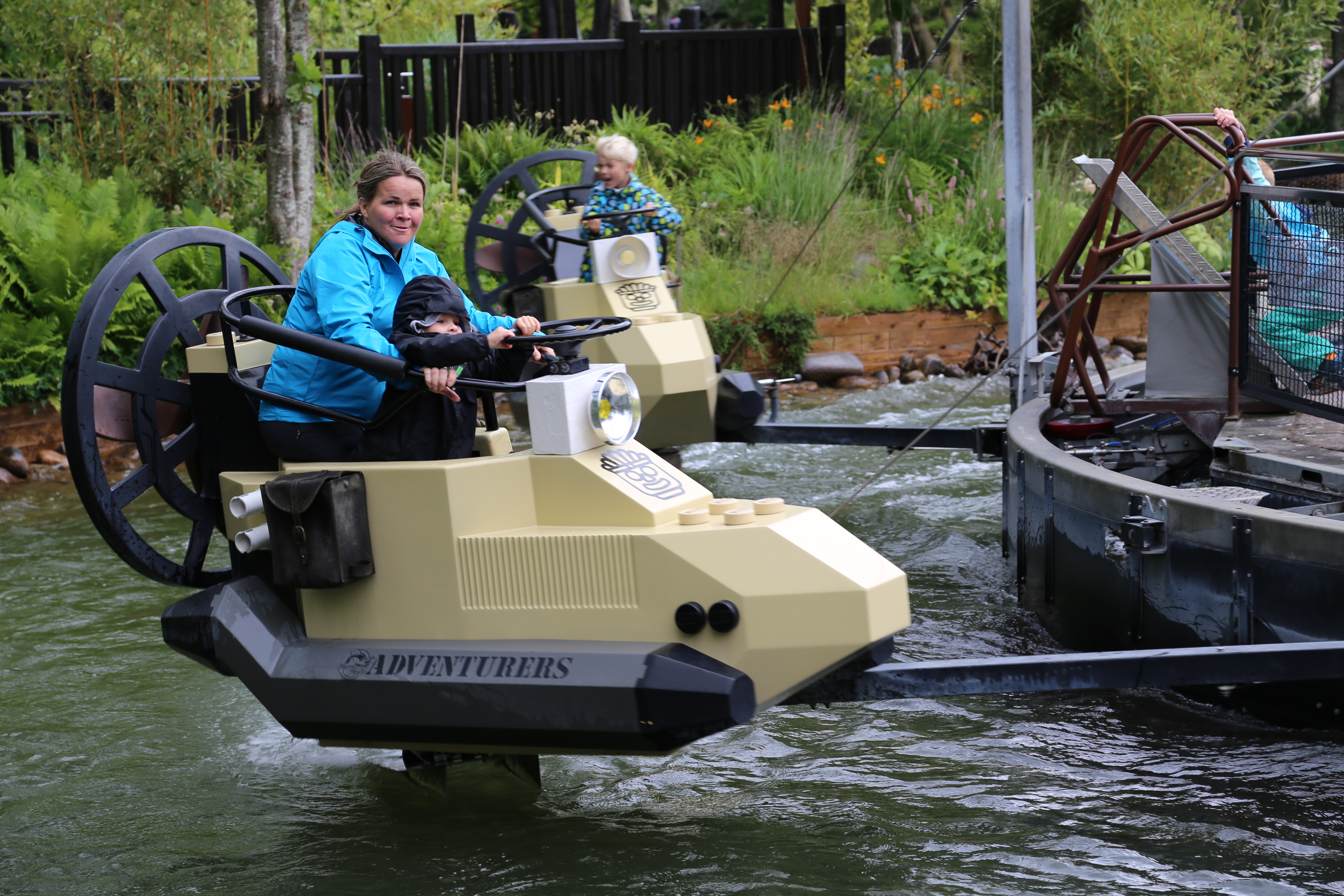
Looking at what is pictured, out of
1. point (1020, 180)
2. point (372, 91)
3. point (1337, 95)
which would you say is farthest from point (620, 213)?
point (1337, 95)

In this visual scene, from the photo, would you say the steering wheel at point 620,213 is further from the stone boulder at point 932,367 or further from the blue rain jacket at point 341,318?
the stone boulder at point 932,367

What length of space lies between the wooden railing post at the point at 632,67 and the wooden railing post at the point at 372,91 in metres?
2.81

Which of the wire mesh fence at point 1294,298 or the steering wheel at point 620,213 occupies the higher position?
the steering wheel at point 620,213

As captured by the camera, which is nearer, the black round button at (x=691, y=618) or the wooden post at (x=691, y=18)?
the black round button at (x=691, y=618)

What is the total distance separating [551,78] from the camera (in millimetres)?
14719

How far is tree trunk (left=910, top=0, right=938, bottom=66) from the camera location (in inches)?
739

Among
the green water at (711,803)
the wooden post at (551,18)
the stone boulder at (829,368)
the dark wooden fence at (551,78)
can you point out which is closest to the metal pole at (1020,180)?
the green water at (711,803)

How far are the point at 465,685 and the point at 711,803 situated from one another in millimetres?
1188

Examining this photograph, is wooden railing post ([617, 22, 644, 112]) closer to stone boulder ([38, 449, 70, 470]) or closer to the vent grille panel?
stone boulder ([38, 449, 70, 470])

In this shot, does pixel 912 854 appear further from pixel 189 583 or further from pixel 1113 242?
pixel 1113 242

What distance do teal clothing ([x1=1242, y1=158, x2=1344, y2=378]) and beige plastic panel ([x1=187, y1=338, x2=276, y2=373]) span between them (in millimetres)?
3856

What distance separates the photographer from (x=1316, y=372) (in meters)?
5.14

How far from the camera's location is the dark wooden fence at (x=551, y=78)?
13.3 metres

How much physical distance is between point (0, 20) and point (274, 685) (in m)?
9.67
